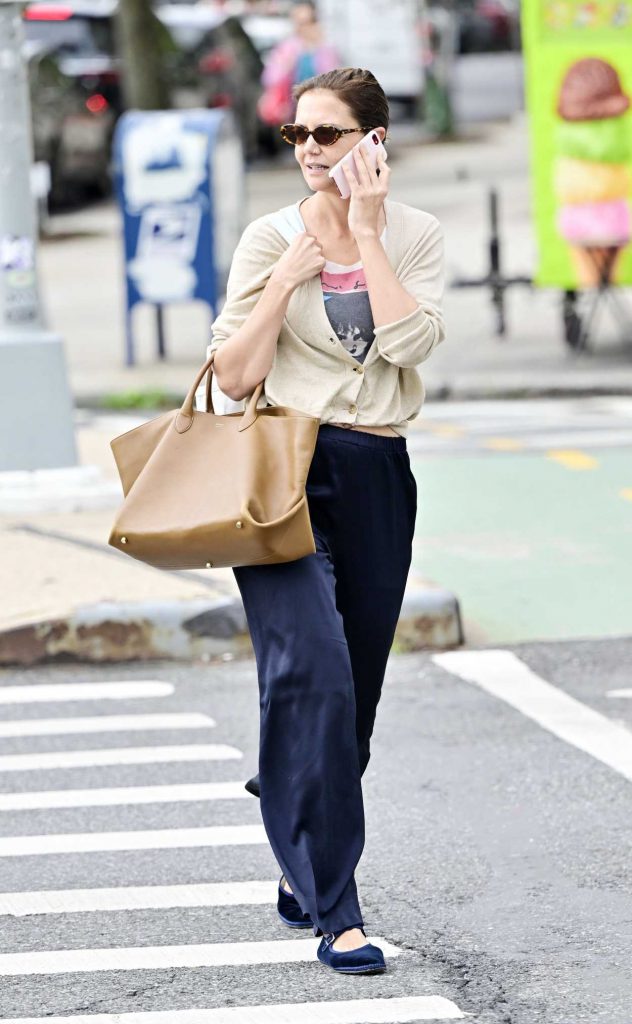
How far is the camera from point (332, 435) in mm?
4352

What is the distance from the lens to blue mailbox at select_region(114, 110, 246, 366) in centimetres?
1380

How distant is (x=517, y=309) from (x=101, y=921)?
467 inches

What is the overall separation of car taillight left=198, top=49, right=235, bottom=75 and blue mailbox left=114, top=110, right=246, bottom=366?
11.4 metres

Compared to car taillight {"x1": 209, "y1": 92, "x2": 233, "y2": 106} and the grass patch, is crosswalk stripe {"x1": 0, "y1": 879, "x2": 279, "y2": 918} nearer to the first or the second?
the grass patch

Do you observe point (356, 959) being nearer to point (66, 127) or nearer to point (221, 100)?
point (66, 127)

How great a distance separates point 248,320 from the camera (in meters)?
4.27

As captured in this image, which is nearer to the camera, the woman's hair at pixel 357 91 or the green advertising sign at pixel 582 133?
the woman's hair at pixel 357 91

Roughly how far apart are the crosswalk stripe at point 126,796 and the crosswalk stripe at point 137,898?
71cm

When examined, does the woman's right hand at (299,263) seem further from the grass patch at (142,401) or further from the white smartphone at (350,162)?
the grass patch at (142,401)

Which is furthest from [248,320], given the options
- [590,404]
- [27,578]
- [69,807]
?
[590,404]

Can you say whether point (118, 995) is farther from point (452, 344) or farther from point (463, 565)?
point (452, 344)

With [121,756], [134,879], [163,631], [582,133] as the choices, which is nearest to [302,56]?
[582,133]

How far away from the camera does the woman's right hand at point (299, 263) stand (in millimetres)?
4242

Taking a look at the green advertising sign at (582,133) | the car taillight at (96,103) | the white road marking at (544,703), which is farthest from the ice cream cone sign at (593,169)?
the car taillight at (96,103)
